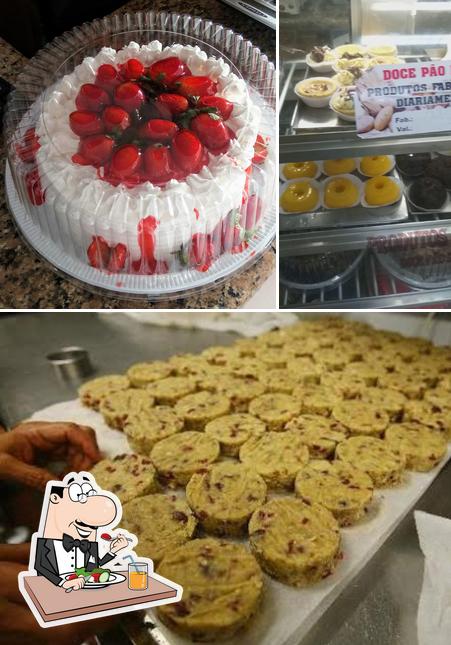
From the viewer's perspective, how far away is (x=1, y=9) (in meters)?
1.45

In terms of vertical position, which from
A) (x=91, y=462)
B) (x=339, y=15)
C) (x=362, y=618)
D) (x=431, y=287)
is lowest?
(x=362, y=618)

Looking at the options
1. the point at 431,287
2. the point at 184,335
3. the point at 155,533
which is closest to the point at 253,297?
the point at 184,335

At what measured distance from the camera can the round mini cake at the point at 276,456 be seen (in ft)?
3.42

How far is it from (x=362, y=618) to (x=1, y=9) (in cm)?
139

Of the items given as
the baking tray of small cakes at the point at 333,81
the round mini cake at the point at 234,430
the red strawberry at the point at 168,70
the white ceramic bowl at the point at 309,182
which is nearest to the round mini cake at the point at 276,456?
the round mini cake at the point at 234,430

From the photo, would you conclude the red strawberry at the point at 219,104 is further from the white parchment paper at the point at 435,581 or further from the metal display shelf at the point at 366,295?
the white parchment paper at the point at 435,581

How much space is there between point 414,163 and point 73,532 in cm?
97

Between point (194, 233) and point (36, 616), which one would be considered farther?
point (194, 233)

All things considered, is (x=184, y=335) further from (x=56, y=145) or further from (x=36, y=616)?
(x=36, y=616)

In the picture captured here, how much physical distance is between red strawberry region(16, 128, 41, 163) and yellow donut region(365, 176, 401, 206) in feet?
2.17

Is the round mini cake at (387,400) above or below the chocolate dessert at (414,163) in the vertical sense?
below

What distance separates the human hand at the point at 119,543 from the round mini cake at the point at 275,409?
1.17ft

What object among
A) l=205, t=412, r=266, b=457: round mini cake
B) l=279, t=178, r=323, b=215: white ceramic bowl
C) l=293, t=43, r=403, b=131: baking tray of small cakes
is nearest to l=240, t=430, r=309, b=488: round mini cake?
l=205, t=412, r=266, b=457: round mini cake

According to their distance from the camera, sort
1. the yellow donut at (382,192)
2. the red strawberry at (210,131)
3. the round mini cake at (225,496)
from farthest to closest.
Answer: the yellow donut at (382,192) → the red strawberry at (210,131) → the round mini cake at (225,496)
